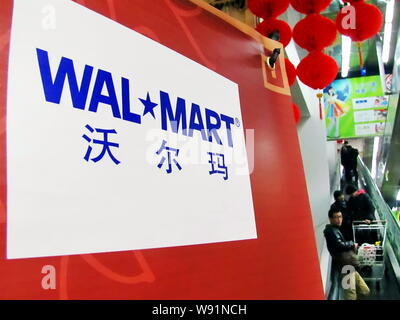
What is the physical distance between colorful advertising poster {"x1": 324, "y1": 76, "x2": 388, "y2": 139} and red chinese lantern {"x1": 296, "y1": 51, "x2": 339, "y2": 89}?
496cm

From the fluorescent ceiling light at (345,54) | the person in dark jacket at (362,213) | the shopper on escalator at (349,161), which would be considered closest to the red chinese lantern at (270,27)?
the person in dark jacket at (362,213)

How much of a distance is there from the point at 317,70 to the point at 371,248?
255cm

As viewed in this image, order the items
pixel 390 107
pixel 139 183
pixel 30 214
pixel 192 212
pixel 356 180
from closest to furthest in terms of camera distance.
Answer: pixel 30 214, pixel 139 183, pixel 192 212, pixel 390 107, pixel 356 180

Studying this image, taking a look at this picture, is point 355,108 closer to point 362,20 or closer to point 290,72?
point 290,72

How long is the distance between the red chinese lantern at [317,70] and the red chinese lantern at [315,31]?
85 millimetres

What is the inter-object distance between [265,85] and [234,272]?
1.00 m

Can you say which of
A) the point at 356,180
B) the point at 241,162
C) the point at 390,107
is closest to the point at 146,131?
the point at 241,162

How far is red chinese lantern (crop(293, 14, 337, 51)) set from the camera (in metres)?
2.71

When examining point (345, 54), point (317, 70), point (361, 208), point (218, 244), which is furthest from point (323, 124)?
point (218, 244)

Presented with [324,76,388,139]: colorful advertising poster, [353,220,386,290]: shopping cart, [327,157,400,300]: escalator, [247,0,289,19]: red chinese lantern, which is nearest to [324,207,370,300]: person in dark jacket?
[327,157,400,300]: escalator

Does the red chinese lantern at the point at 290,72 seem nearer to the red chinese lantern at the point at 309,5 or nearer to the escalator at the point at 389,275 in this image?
the red chinese lantern at the point at 309,5

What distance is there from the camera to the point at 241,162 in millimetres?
1722

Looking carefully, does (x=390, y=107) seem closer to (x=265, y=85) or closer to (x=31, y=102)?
(x=265, y=85)

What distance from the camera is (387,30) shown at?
6.59 m
